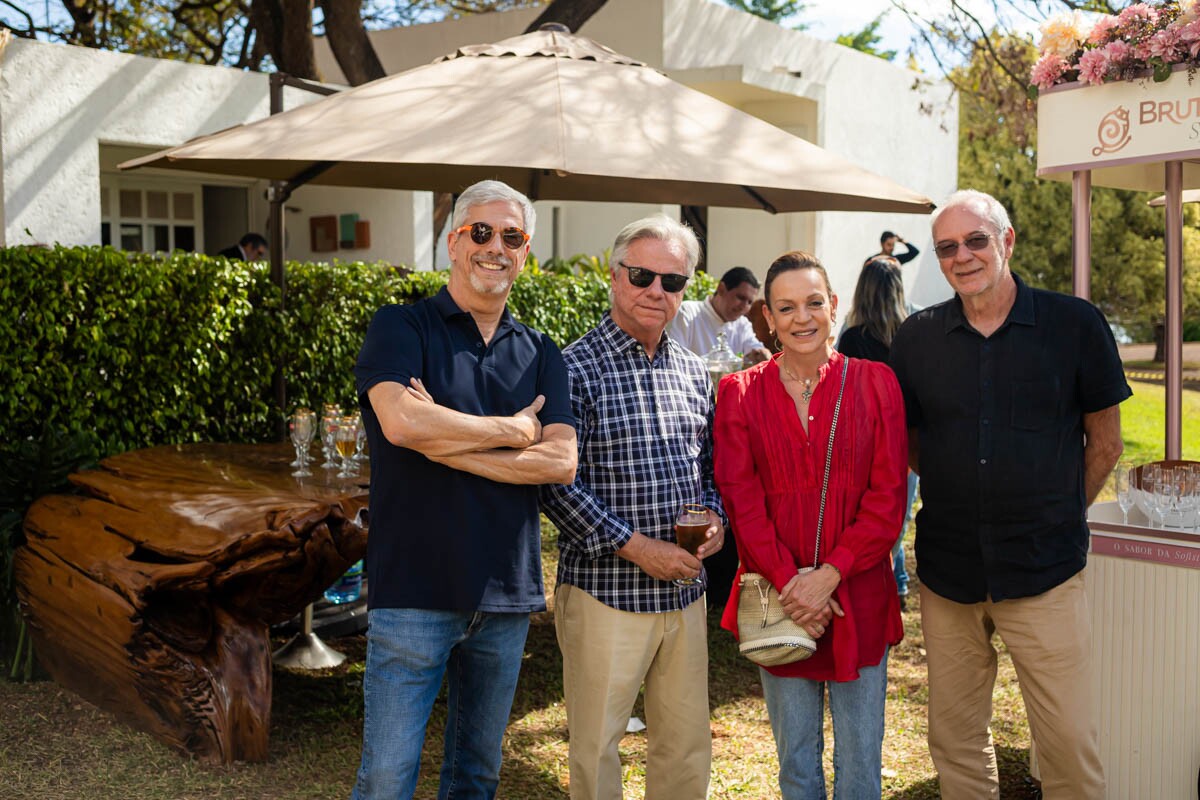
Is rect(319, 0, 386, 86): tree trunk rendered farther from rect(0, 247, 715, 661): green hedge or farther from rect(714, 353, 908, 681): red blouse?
rect(714, 353, 908, 681): red blouse

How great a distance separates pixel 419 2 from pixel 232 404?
11.7 metres

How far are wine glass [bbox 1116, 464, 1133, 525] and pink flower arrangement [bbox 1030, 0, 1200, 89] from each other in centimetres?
135

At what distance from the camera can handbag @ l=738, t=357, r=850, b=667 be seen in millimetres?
3121

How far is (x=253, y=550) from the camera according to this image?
420 cm

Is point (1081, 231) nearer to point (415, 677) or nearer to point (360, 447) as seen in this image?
point (415, 677)

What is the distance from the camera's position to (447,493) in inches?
116

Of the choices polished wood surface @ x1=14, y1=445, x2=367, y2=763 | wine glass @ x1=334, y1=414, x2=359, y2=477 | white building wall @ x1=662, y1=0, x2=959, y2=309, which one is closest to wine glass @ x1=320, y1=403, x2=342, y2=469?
wine glass @ x1=334, y1=414, x2=359, y2=477

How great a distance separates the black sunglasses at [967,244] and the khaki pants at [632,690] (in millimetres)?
1273

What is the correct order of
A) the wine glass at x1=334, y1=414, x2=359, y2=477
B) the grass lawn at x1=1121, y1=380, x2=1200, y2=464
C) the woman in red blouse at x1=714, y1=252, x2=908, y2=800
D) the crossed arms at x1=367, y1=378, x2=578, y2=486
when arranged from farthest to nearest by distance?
the grass lawn at x1=1121, y1=380, x2=1200, y2=464 → the wine glass at x1=334, y1=414, x2=359, y2=477 → the woman in red blouse at x1=714, y1=252, x2=908, y2=800 → the crossed arms at x1=367, y1=378, x2=578, y2=486

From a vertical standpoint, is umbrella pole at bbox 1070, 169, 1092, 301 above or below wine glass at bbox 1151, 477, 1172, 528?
above

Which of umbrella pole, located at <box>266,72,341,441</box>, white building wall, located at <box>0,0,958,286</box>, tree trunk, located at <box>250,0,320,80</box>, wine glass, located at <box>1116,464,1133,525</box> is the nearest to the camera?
wine glass, located at <box>1116,464,1133,525</box>

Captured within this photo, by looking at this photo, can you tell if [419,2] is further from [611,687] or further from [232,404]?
[611,687]

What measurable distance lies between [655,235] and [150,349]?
3.86 m

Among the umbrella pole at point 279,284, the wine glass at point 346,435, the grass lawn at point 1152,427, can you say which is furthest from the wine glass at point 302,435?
the grass lawn at point 1152,427
